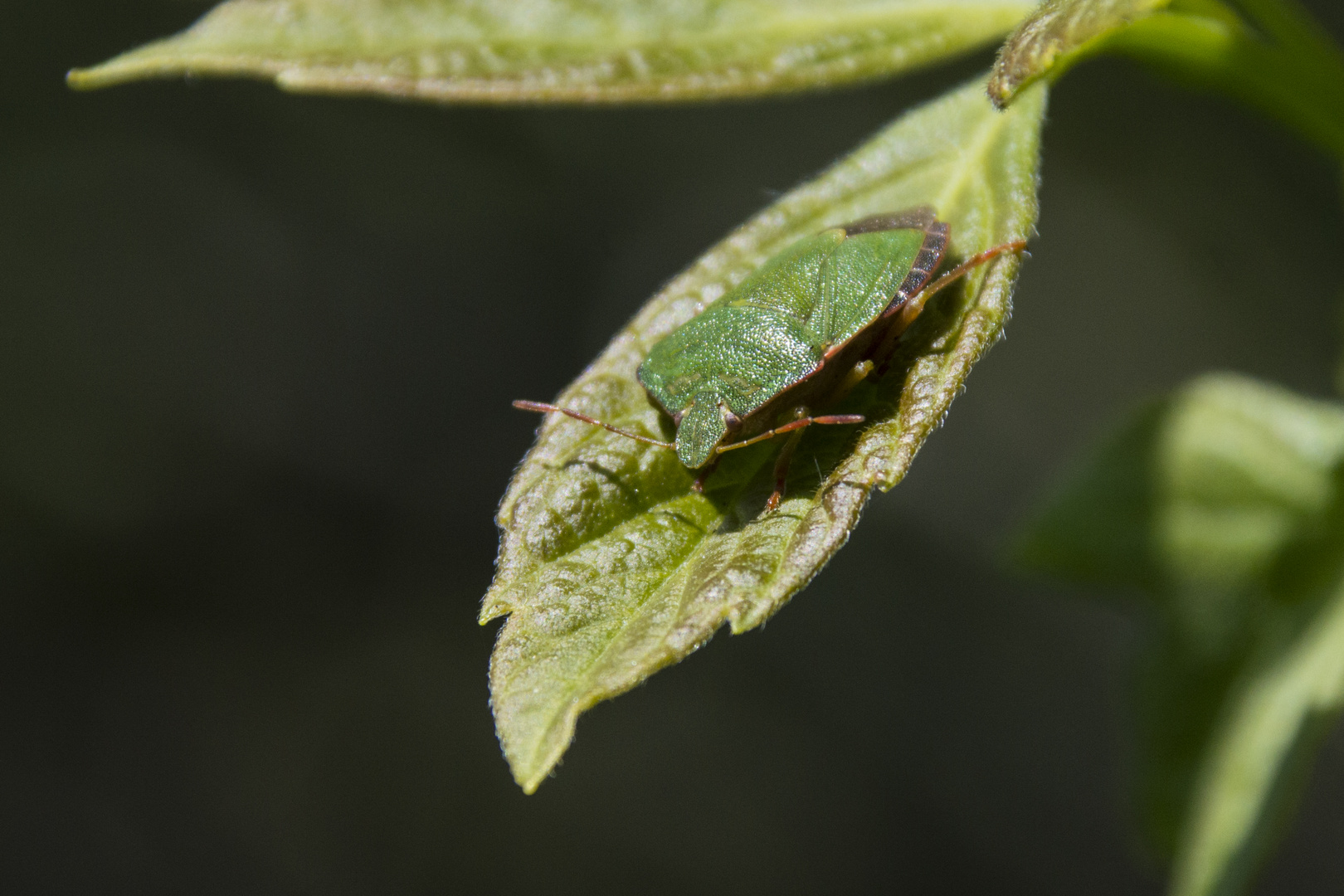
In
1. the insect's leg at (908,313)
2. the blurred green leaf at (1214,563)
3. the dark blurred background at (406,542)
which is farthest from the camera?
the dark blurred background at (406,542)

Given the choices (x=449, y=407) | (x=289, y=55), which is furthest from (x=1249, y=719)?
(x=449, y=407)

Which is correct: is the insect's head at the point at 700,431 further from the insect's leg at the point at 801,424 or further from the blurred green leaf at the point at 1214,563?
the blurred green leaf at the point at 1214,563

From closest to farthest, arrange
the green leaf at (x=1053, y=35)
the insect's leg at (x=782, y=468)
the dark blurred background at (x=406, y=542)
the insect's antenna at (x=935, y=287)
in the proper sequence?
the green leaf at (x=1053, y=35), the insect's leg at (x=782, y=468), the insect's antenna at (x=935, y=287), the dark blurred background at (x=406, y=542)

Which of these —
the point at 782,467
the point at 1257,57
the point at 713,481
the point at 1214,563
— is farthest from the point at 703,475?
the point at 1214,563

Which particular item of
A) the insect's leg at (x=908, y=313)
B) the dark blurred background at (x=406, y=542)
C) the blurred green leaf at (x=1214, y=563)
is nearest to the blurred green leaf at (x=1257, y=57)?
the insect's leg at (x=908, y=313)

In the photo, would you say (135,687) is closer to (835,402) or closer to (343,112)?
(343,112)

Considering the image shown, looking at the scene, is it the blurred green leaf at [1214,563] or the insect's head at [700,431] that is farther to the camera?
the blurred green leaf at [1214,563]

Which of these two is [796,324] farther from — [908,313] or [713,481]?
[713,481]

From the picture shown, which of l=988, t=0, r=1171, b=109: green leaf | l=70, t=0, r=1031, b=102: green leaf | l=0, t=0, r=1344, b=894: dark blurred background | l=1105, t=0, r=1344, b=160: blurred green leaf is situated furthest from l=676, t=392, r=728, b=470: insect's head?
l=0, t=0, r=1344, b=894: dark blurred background
